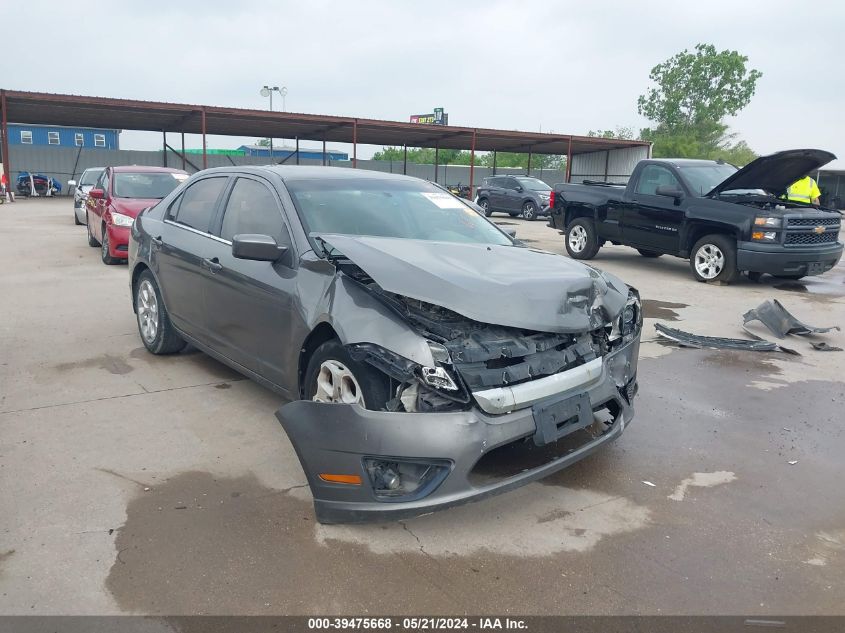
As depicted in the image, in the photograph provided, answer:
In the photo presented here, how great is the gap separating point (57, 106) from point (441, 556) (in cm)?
2936

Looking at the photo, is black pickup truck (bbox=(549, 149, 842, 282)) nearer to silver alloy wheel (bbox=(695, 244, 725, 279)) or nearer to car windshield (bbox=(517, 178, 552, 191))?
silver alloy wheel (bbox=(695, 244, 725, 279))

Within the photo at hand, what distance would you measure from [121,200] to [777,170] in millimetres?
10107

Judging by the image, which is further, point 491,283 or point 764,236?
point 764,236

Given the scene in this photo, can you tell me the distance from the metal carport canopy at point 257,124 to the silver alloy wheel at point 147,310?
2229 cm

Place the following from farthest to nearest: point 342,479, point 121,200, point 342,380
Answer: point 121,200 → point 342,380 → point 342,479

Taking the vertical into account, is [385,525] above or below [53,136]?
below

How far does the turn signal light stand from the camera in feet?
9.43

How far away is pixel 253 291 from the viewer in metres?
4.05

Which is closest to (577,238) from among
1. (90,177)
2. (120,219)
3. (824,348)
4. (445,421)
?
(824,348)

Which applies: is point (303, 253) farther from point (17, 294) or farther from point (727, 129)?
point (727, 129)

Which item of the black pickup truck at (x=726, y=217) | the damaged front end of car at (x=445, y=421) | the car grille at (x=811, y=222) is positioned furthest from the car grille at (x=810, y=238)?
the damaged front end of car at (x=445, y=421)

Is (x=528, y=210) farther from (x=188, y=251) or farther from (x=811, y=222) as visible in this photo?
(x=188, y=251)

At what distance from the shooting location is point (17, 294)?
8.38 m

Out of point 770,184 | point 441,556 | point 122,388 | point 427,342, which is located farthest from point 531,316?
point 770,184
